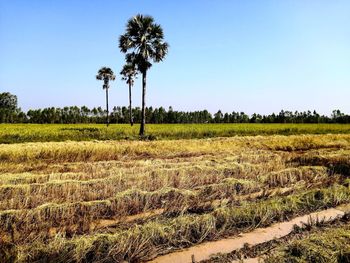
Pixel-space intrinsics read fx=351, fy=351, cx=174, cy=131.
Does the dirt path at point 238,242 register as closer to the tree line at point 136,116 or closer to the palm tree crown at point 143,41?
the palm tree crown at point 143,41

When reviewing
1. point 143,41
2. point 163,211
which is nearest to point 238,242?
point 163,211

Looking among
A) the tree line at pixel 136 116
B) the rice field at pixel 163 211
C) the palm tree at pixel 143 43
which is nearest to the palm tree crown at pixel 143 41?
the palm tree at pixel 143 43

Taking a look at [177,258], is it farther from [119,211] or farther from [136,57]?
[136,57]

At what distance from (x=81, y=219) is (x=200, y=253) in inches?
98.0

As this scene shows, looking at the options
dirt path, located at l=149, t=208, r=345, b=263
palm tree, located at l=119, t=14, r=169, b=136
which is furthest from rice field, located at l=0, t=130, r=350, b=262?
palm tree, located at l=119, t=14, r=169, b=136

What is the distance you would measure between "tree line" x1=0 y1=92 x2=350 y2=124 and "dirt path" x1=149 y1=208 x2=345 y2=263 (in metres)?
92.8

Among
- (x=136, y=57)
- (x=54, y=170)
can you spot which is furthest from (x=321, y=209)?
(x=136, y=57)

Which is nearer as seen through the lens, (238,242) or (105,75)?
(238,242)

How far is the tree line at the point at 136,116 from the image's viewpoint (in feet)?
325

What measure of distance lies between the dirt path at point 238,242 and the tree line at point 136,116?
3652 inches

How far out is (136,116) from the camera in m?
117

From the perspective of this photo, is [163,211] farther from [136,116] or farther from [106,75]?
[136,116]

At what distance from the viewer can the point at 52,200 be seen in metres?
7.77

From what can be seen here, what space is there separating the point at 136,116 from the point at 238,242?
4411 inches
